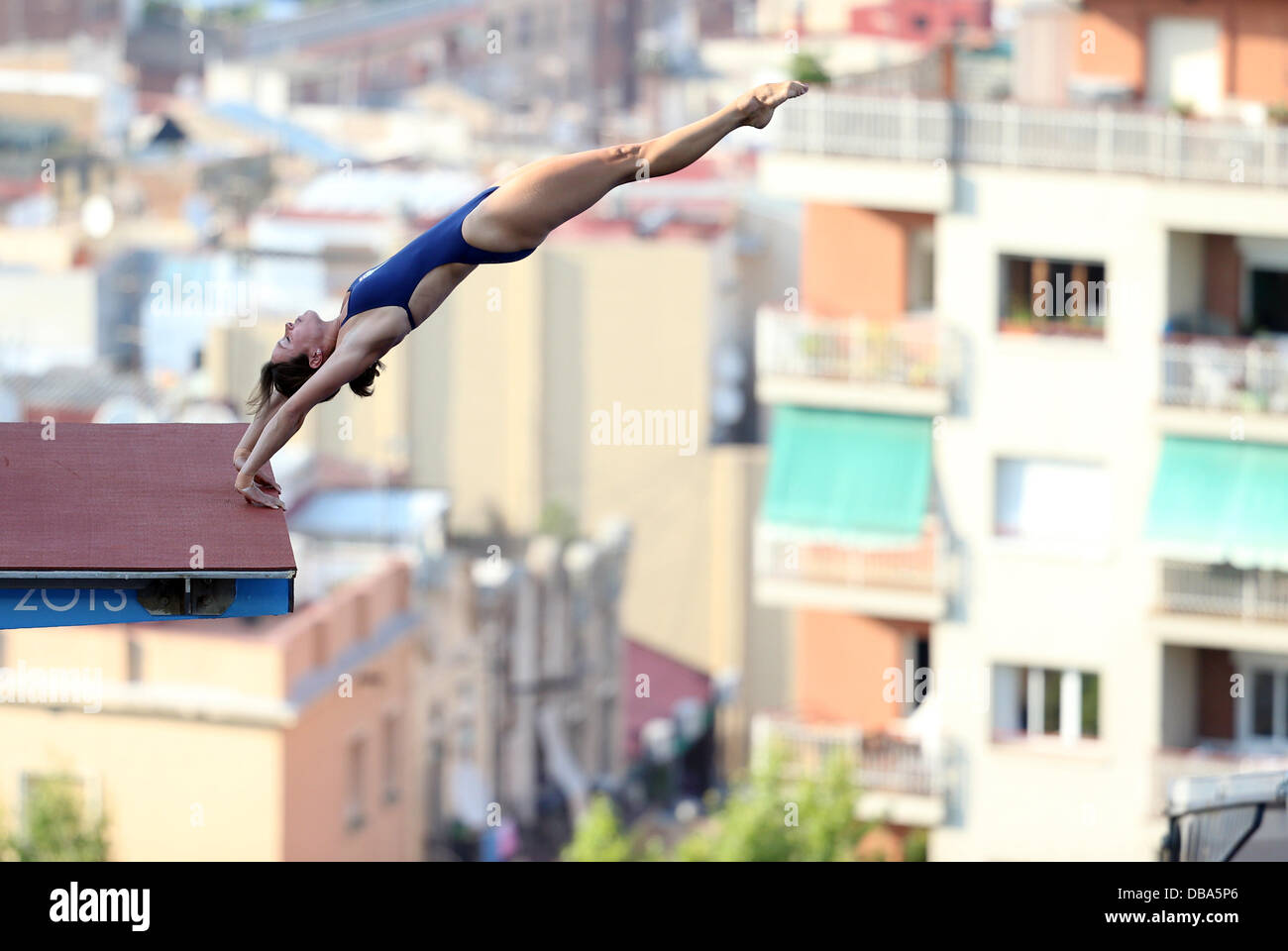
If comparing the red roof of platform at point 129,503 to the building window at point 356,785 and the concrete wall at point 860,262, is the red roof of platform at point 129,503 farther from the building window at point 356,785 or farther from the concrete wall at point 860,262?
the building window at point 356,785

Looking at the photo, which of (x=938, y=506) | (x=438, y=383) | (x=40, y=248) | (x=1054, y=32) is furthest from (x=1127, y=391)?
(x=40, y=248)

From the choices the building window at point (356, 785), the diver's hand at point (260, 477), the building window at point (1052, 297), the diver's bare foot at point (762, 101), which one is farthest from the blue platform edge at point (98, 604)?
the building window at point (356, 785)

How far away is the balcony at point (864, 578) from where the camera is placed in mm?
25234

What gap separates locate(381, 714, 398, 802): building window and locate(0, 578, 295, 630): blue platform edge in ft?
63.4

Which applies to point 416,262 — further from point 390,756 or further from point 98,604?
point 390,756

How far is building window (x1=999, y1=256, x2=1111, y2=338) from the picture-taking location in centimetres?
2486

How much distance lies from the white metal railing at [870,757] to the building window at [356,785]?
15.2 ft

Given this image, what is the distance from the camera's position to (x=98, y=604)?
1000 centimetres

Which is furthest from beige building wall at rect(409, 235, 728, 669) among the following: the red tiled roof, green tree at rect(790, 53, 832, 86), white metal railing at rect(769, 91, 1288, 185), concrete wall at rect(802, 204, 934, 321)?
white metal railing at rect(769, 91, 1288, 185)

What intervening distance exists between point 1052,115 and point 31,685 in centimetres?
1075

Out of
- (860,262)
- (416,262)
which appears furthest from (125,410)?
(416,262)

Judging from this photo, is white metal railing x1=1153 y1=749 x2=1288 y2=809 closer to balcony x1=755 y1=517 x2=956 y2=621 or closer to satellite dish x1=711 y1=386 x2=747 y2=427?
balcony x1=755 y1=517 x2=956 y2=621

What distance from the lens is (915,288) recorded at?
25859mm
